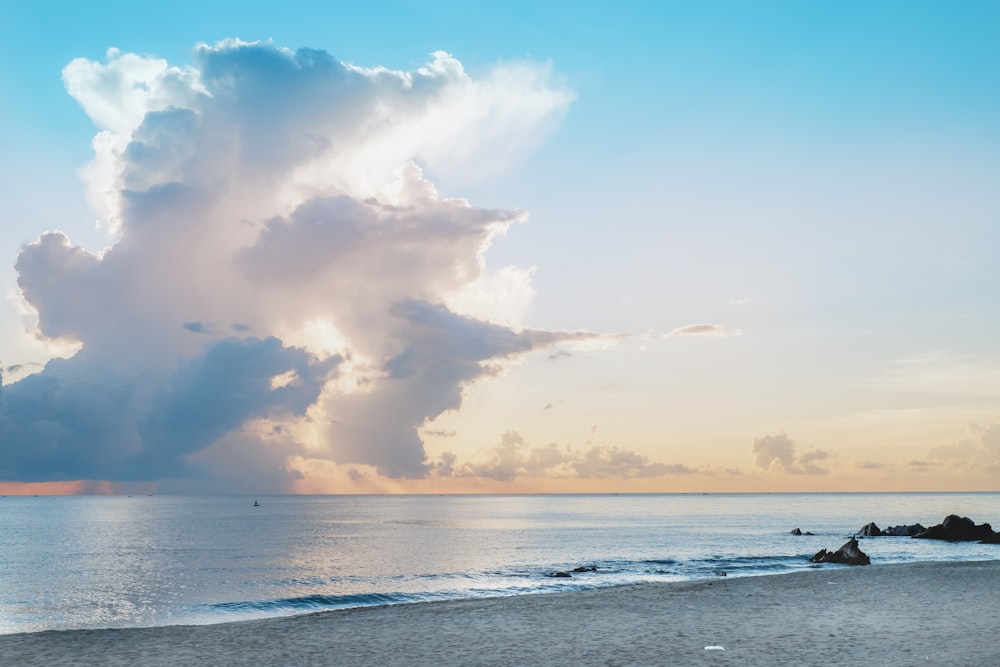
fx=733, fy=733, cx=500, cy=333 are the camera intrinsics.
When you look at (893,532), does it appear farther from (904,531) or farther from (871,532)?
(871,532)

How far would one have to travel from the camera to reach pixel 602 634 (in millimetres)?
27078

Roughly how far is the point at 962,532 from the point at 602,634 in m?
84.7

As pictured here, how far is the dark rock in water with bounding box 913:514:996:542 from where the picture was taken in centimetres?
8925

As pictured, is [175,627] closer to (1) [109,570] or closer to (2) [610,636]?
(2) [610,636]

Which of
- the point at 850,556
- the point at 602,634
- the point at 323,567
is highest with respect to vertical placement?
the point at 602,634

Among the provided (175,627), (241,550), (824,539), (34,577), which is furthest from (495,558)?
(824,539)

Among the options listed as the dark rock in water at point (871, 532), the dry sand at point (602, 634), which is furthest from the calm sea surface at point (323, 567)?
the dry sand at point (602, 634)

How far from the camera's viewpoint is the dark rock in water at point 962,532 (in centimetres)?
8925

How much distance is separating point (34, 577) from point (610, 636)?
2182 inches

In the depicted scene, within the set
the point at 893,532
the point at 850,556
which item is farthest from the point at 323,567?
the point at 893,532

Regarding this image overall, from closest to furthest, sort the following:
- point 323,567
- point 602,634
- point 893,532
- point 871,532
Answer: point 602,634
point 323,567
point 871,532
point 893,532

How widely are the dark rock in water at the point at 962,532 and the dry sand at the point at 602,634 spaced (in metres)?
60.4

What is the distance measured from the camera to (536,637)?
2664 centimetres

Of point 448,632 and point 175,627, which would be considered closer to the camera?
point 448,632
